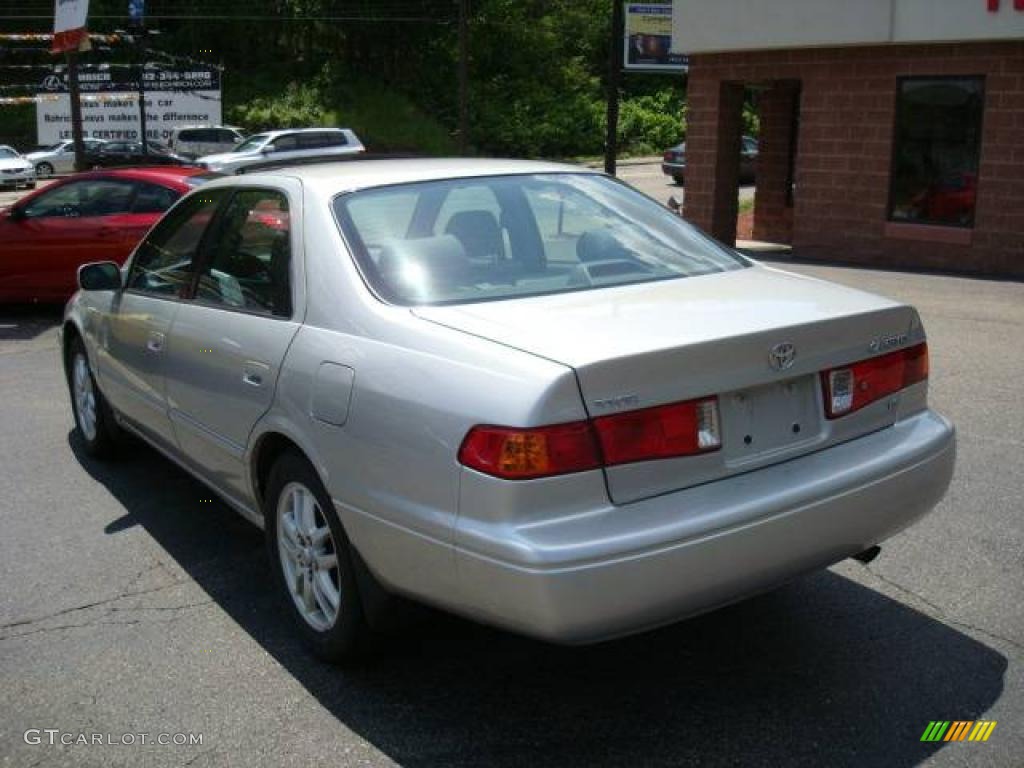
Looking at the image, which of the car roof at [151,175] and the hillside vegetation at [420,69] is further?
the hillside vegetation at [420,69]

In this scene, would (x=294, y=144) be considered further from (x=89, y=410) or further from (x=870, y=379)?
(x=870, y=379)

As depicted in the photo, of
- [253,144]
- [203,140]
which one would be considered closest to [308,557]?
[253,144]

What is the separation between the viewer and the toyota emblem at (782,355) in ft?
10.6

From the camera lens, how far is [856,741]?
3.17m

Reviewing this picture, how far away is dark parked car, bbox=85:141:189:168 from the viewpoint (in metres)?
33.8

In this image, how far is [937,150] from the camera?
14.7 m

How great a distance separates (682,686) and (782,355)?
1106 millimetres

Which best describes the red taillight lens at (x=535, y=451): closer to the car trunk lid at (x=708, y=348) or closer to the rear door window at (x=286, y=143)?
the car trunk lid at (x=708, y=348)

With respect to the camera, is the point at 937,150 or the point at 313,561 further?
the point at 937,150

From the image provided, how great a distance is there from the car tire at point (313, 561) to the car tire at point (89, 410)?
2.32 meters

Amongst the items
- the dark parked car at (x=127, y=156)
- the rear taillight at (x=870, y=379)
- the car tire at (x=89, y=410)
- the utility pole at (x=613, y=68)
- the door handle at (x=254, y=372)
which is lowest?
the car tire at (x=89, y=410)

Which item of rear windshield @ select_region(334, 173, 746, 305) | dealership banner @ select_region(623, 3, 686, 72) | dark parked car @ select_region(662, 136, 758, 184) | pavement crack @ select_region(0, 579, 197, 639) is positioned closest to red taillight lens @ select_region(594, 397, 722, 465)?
rear windshield @ select_region(334, 173, 746, 305)

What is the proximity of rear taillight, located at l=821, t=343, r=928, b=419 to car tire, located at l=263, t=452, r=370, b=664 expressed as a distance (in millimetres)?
1556

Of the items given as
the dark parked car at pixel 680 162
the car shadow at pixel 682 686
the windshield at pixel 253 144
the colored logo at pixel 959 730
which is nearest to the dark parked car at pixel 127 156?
the windshield at pixel 253 144
